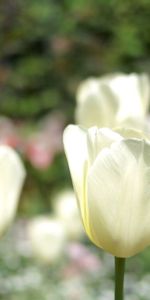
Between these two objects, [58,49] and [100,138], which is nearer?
[100,138]

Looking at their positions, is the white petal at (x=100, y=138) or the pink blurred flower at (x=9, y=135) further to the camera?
the pink blurred flower at (x=9, y=135)

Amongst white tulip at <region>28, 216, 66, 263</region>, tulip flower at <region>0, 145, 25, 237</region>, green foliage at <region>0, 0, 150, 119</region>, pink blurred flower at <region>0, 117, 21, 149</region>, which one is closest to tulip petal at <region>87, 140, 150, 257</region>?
tulip flower at <region>0, 145, 25, 237</region>

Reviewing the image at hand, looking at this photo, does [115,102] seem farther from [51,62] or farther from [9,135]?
[51,62]

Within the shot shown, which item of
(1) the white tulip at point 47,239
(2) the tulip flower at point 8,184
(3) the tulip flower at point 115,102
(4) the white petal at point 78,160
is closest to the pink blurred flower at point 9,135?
(1) the white tulip at point 47,239

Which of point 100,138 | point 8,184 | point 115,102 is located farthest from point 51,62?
point 100,138

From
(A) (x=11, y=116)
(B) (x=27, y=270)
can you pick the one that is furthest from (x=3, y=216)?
(A) (x=11, y=116)

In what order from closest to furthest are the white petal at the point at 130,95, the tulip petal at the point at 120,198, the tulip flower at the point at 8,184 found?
the tulip petal at the point at 120,198 < the tulip flower at the point at 8,184 < the white petal at the point at 130,95

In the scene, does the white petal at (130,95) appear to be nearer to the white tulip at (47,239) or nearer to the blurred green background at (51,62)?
the white tulip at (47,239)
